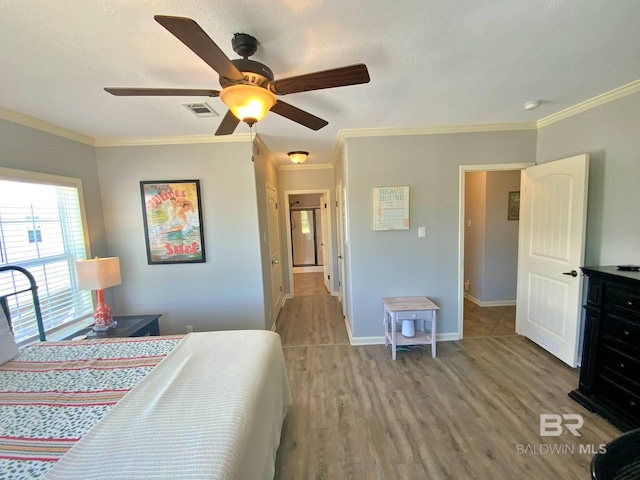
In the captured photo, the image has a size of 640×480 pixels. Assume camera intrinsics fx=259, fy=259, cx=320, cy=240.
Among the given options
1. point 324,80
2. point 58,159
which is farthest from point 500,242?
point 58,159

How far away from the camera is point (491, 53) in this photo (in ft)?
4.90

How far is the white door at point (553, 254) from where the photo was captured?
2283 millimetres

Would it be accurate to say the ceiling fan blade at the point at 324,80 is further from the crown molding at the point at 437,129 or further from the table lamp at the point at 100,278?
the table lamp at the point at 100,278

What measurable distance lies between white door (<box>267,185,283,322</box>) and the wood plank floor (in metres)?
1.12

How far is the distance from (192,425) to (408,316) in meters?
2.13

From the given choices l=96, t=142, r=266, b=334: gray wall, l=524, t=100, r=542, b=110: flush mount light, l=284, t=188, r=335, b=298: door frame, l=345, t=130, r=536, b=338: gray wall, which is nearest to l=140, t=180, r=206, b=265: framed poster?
l=96, t=142, r=266, b=334: gray wall

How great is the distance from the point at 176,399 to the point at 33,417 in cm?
58

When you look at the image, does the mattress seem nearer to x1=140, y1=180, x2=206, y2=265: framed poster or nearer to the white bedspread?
the white bedspread

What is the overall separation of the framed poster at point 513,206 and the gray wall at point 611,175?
1.41m

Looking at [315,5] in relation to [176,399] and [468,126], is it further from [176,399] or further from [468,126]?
[468,126]

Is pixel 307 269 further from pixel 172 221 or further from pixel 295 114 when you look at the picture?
pixel 295 114

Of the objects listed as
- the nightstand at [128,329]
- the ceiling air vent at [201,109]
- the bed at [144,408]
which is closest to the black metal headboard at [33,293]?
the nightstand at [128,329]

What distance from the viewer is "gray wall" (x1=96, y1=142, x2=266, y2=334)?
2.81 m

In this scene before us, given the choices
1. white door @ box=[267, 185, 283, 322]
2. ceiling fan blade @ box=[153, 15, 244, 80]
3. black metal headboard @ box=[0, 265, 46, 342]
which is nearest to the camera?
ceiling fan blade @ box=[153, 15, 244, 80]
